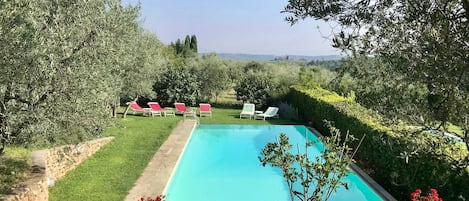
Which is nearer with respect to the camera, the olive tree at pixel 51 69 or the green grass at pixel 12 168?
the olive tree at pixel 51 69

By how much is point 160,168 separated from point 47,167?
10.7 feet

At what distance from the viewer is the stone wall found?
7238 millimetres

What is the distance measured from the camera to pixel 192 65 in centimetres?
3017

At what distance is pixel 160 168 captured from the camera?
11445mm

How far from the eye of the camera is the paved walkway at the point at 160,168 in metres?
9.30

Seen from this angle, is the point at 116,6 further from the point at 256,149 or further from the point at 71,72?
the point at 256,149

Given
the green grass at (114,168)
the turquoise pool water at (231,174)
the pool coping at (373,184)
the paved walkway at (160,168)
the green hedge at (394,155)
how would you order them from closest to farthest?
the green hedge at (394,155) < the green grass at (114,168) < the paved walkway at (160,168) < the pool coping at (373,184) < the turquoise pool water at (231,174)

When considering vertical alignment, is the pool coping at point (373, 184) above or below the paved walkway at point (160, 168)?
below

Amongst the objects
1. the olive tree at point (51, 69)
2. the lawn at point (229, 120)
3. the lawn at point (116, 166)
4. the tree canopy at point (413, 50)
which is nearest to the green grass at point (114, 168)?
the lawn at point (116, 166)

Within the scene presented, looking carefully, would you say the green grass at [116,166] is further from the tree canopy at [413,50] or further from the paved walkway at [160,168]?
the tree canopy at [413,50]

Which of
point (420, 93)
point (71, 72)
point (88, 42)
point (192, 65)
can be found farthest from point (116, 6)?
point (192, 65)

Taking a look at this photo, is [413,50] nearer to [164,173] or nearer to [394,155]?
[394,155]

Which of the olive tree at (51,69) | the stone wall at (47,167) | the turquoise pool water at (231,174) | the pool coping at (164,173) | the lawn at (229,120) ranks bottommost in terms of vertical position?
the turquoise pool water at (231,174)

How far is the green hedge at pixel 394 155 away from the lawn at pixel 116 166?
6.15 m
